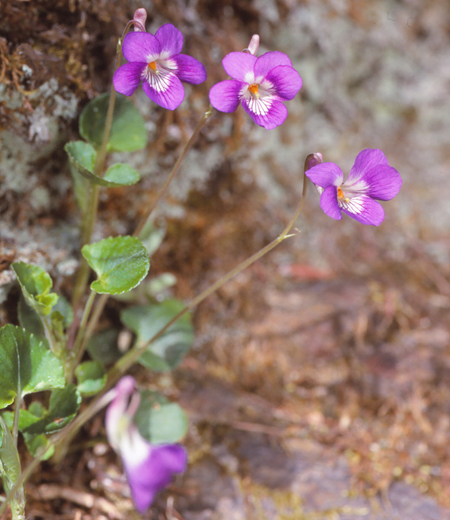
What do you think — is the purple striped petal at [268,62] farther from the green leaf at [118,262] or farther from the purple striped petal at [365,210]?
the green leaf at [118,262]

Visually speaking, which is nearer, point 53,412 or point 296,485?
point 53,412

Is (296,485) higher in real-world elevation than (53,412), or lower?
lower

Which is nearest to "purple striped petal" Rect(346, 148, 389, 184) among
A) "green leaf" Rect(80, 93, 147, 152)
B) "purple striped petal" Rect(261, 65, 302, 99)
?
"purple striped petal" Rect(261, 65, 302, 99)

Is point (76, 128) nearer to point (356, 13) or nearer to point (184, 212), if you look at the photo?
point (184, 212)

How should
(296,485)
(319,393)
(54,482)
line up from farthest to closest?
(319,393), (296,485), (54,482)

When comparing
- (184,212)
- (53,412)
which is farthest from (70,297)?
(184,212)

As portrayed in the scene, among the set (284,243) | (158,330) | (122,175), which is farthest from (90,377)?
(284,243)

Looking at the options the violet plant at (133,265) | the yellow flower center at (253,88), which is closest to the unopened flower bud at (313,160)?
the violet plant at (133,265)
